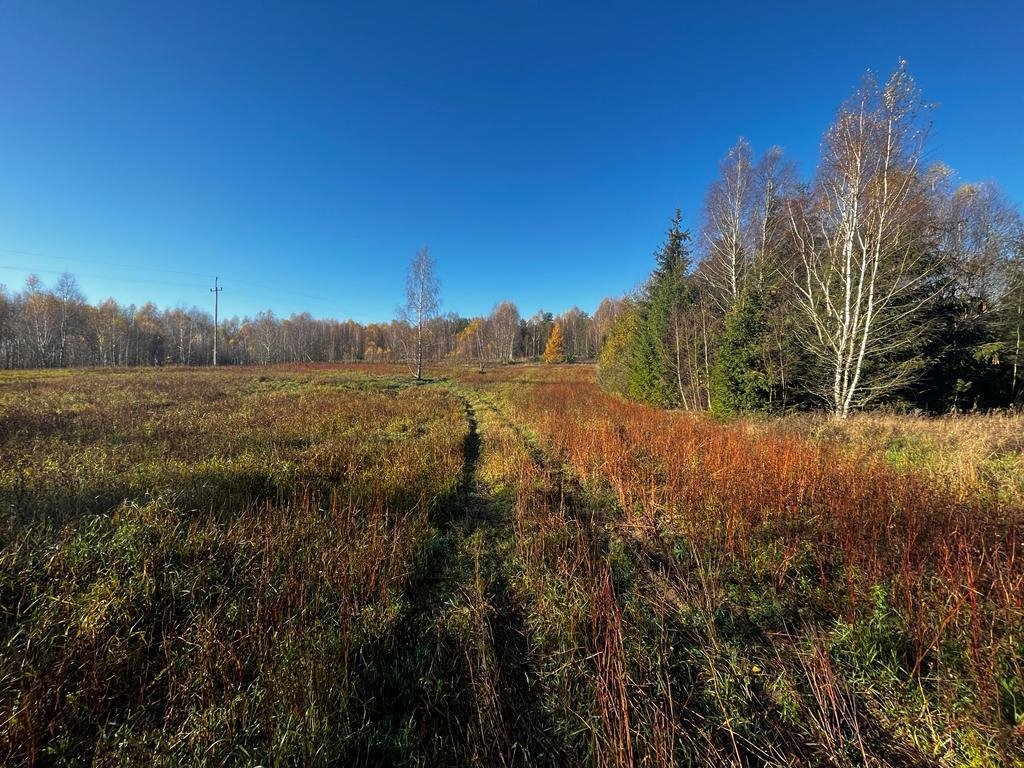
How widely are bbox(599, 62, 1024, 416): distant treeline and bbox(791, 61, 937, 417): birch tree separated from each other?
0.13 ft

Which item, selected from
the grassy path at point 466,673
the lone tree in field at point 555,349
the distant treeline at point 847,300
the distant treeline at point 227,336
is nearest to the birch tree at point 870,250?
the distant treeline at point 847,300

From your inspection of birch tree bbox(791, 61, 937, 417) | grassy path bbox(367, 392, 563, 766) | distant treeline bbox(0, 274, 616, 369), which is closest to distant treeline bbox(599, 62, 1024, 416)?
birch tree bbox(791, 61, 937, 417)

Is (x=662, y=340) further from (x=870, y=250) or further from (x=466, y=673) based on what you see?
(x=466, y=673)

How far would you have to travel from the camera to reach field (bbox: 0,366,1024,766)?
6.67ft

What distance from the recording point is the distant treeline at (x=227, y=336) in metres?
43.6

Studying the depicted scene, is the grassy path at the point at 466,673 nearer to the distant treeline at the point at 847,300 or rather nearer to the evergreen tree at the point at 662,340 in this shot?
the distant treeline at the point at 847,300

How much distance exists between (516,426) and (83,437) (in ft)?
35.0

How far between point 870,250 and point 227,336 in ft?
320

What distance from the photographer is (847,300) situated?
410 inches

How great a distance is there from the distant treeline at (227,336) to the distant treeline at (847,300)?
23316mm

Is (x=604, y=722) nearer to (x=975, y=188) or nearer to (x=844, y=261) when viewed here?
(x=844, y=261)

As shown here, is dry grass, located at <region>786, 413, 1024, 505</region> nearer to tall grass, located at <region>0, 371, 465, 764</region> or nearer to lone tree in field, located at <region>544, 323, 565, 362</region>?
tall grass, located at <region>0, 371, 465, 764</region>

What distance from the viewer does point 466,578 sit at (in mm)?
3750

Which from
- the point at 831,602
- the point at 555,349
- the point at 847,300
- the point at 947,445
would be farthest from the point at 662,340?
the point at 555,349
